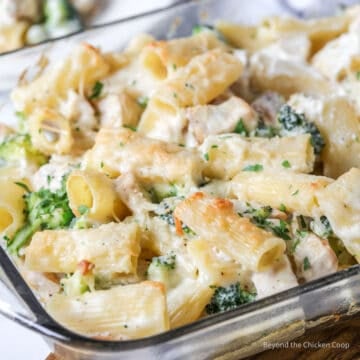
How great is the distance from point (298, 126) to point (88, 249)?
0.81 meters

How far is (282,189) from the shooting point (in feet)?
7.23

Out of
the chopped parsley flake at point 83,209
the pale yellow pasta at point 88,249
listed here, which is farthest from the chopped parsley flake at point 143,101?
the pale yellow pasta at point 88,249

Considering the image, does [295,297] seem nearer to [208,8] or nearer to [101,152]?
[101,152]

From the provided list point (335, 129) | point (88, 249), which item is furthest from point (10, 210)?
point (335, 129)

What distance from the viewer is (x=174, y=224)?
219 centimetres

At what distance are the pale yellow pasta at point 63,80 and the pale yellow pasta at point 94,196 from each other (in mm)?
494

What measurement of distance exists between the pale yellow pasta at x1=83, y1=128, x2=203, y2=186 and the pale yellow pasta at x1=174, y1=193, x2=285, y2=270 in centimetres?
19

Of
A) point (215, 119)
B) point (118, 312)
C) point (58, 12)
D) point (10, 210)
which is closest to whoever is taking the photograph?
point (118, 312)

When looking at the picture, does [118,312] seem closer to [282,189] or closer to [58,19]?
[282,189]

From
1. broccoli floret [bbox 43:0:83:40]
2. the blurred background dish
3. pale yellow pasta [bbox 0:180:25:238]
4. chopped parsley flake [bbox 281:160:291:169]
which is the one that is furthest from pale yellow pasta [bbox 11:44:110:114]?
broccoli floret [bbox 43:0:83:40]

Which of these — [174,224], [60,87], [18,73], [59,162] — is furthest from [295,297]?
[18,73]

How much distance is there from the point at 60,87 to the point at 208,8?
807 mm

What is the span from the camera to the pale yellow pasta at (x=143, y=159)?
2.30 meters

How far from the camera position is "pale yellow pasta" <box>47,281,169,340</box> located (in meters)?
1.93
